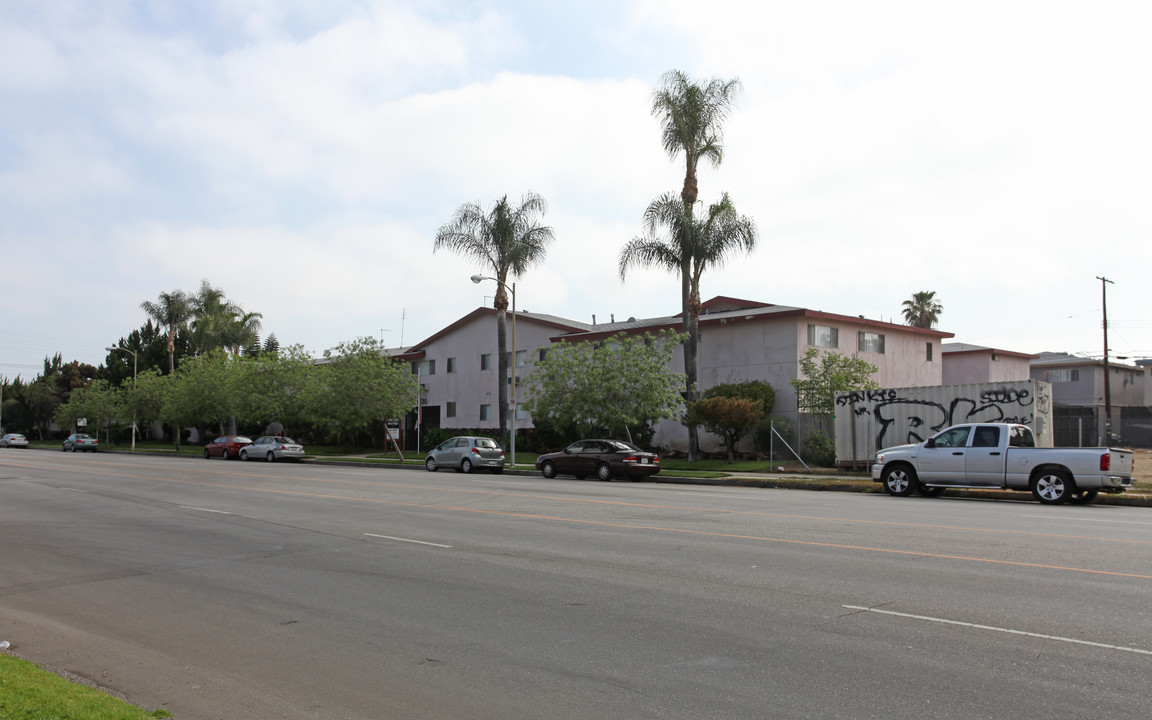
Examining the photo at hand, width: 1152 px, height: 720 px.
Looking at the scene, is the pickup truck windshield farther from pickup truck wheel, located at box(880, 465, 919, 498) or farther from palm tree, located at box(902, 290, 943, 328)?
palm tree, located at box(902, 290, 943, 328)

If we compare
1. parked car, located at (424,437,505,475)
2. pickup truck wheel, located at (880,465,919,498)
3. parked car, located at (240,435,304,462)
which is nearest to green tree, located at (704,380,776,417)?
parked car, located at (424,437,505,475)

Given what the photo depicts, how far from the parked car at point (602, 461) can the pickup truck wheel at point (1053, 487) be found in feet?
40.9

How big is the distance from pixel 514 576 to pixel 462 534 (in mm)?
3779

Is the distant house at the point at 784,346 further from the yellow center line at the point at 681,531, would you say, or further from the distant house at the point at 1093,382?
the yellow center line at the point at 681,531

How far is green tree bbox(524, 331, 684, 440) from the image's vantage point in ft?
106

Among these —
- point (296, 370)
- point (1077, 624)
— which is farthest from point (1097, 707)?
point (296, 370)

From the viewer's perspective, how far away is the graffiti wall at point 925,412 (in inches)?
1014

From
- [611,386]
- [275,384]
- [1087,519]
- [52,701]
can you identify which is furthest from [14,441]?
[1087,519]

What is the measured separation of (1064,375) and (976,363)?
41.1 feet

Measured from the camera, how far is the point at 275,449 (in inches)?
1719

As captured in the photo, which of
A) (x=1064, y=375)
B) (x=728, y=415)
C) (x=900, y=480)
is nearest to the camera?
(x=900, y=480)

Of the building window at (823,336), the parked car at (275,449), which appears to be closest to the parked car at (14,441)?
the parked car at (275,449)

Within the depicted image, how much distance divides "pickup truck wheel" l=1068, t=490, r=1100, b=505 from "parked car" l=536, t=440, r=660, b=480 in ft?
41.8

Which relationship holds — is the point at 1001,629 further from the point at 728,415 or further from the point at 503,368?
the point at 503,368
